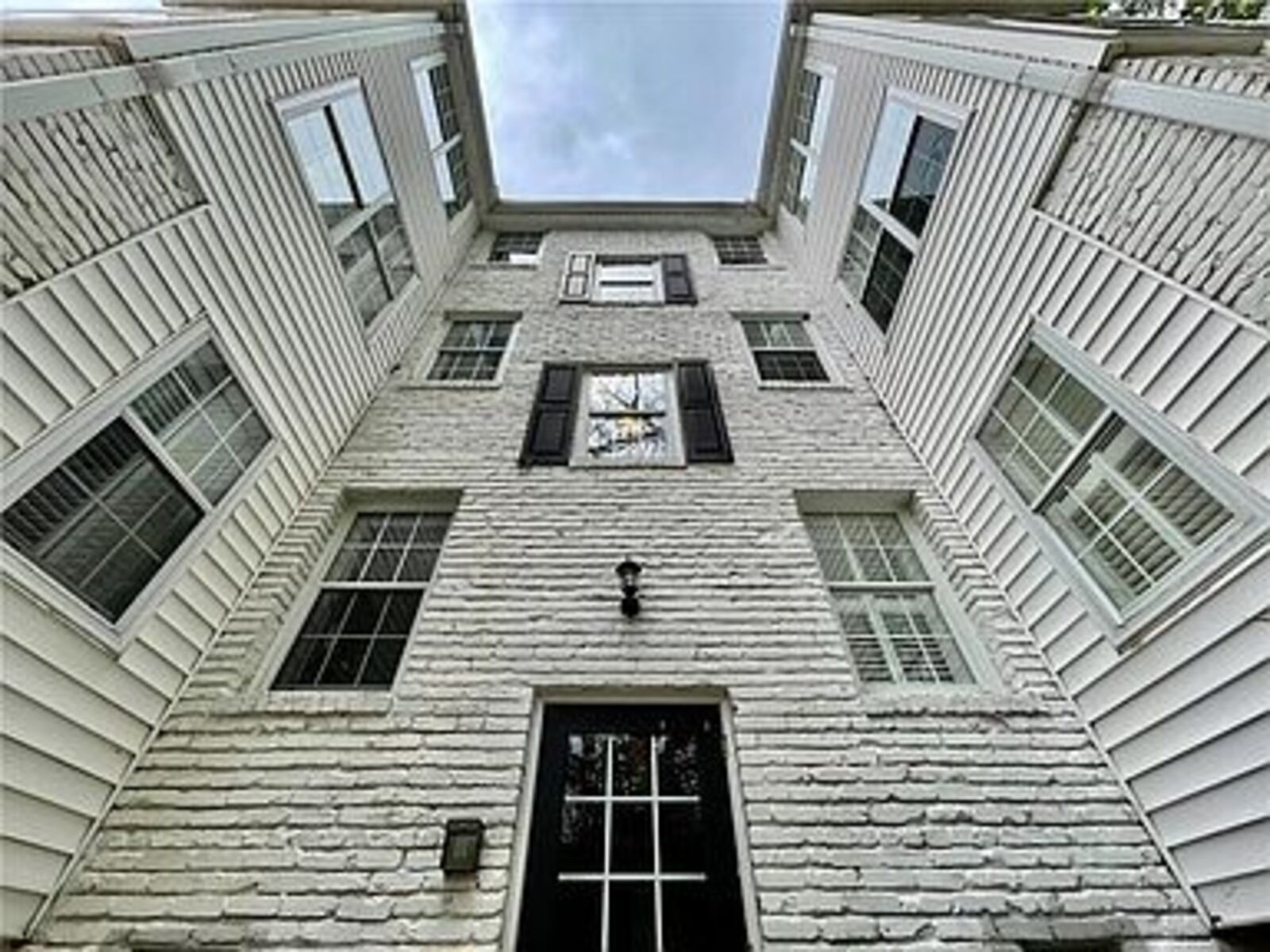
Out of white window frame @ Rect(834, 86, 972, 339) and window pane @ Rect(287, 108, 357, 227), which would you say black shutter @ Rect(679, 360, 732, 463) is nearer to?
white window frame @ Rect(834, 86, 972, 339)

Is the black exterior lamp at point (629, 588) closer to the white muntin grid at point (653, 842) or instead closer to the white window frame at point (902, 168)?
the white muntin grid at point (653, 842)

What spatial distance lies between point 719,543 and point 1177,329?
2914 millimetres

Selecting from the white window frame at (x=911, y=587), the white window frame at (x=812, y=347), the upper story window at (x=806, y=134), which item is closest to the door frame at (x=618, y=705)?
the white window frame at (x=911, y=587)

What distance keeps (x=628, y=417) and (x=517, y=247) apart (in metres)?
5.28

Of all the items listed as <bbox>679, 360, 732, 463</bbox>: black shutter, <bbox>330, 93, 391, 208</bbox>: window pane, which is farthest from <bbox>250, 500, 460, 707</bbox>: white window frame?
<bbox>330, 93, 391, 208</bbox>: window pane

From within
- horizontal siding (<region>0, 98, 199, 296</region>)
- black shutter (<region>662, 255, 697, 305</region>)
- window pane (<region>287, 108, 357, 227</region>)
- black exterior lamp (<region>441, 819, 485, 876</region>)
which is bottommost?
black exterior lamp (<region>441, 819, 485, 876</region>)

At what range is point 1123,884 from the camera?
3064 millimetres

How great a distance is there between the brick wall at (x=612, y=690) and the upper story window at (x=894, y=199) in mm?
2126

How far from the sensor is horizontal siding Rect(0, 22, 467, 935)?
9.16 feet

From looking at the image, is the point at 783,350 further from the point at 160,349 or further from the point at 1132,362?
the point at 160,349

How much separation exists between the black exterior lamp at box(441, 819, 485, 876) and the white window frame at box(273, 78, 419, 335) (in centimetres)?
458

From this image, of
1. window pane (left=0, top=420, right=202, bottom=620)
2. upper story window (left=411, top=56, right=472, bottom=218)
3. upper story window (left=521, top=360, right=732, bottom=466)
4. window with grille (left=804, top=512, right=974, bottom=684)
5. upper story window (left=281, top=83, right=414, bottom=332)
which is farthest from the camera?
upper story window (left=411, top=56, right=472, bottom=218)

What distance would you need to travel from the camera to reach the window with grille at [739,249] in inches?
391

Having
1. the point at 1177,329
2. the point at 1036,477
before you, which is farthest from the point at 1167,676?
the point at 1177,329
